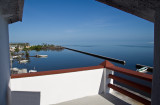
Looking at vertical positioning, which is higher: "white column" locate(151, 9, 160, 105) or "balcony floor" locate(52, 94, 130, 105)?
"white column" locate(151, 9, 160, 105)

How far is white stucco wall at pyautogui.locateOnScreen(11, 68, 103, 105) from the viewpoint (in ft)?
6.39

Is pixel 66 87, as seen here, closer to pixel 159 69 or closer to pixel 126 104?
pixel 126 104

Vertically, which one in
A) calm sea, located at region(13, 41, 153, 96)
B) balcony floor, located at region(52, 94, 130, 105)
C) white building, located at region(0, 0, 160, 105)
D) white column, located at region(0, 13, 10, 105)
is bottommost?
calm sea, located at region(13, 41, 153, 96)

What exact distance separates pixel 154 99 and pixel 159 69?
8.0 inches

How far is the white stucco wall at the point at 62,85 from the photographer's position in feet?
6.39

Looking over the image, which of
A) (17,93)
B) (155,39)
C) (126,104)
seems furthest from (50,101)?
(155,39)

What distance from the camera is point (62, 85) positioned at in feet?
7.11

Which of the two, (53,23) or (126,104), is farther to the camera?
(53,23)

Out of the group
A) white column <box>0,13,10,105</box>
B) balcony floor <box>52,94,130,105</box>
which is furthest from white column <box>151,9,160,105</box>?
balcony floor <box>52,94,130,105</box>

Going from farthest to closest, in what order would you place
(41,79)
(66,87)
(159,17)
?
(66,87) → (41,79) → (159,17)

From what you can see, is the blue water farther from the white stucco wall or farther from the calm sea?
the white stucco wall

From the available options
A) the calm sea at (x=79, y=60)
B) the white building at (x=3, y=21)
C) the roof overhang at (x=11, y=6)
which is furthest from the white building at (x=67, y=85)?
the calm sea at (x=79, y=60)

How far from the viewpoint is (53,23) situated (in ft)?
101

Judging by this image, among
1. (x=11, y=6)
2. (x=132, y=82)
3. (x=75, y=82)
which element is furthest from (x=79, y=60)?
(x=11, y=6)
